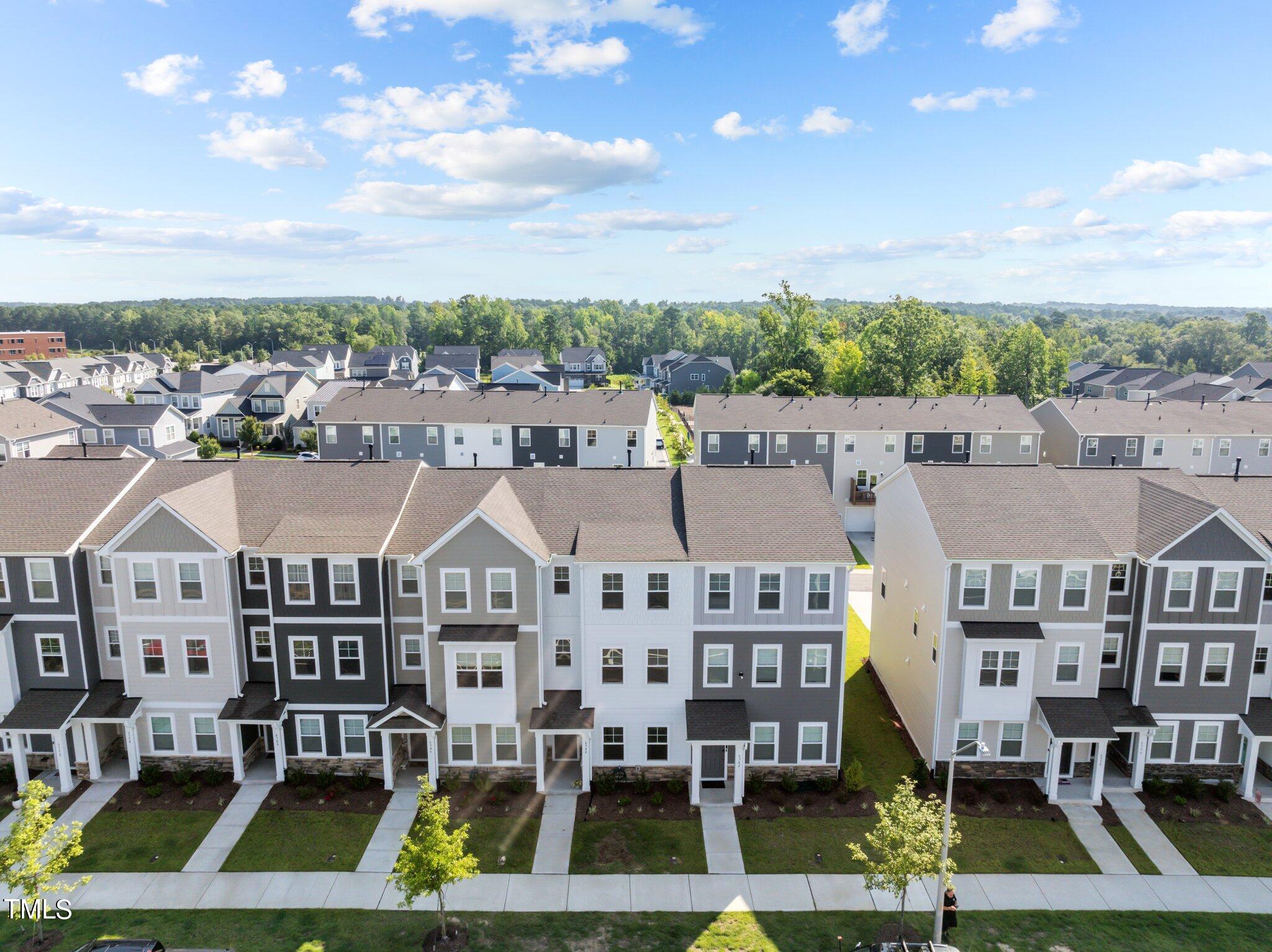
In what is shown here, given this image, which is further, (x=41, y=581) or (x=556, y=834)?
(x=41, y=581)

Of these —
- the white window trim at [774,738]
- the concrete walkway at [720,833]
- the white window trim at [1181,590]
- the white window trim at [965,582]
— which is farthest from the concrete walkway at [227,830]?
the white window trim at [1181,590]

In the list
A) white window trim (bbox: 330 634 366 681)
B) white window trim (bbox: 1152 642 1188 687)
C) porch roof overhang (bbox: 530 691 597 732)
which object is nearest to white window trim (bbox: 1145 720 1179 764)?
white window trim (bbox: 1152 642 1188 687)

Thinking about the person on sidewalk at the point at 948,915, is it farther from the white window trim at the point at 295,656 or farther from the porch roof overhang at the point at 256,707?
the porch roof overhang at the point at 256,707

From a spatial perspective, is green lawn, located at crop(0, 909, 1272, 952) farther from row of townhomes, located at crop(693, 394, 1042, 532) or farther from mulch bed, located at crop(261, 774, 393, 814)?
row of townhomes, located at crop(693, 394, 1042, 532)

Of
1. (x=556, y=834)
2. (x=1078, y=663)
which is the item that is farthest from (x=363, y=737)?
(x=1078, y=663)

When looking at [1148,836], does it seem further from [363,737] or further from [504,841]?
[363,737]

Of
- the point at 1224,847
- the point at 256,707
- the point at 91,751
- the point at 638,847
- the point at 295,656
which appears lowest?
the point at 1224,847
